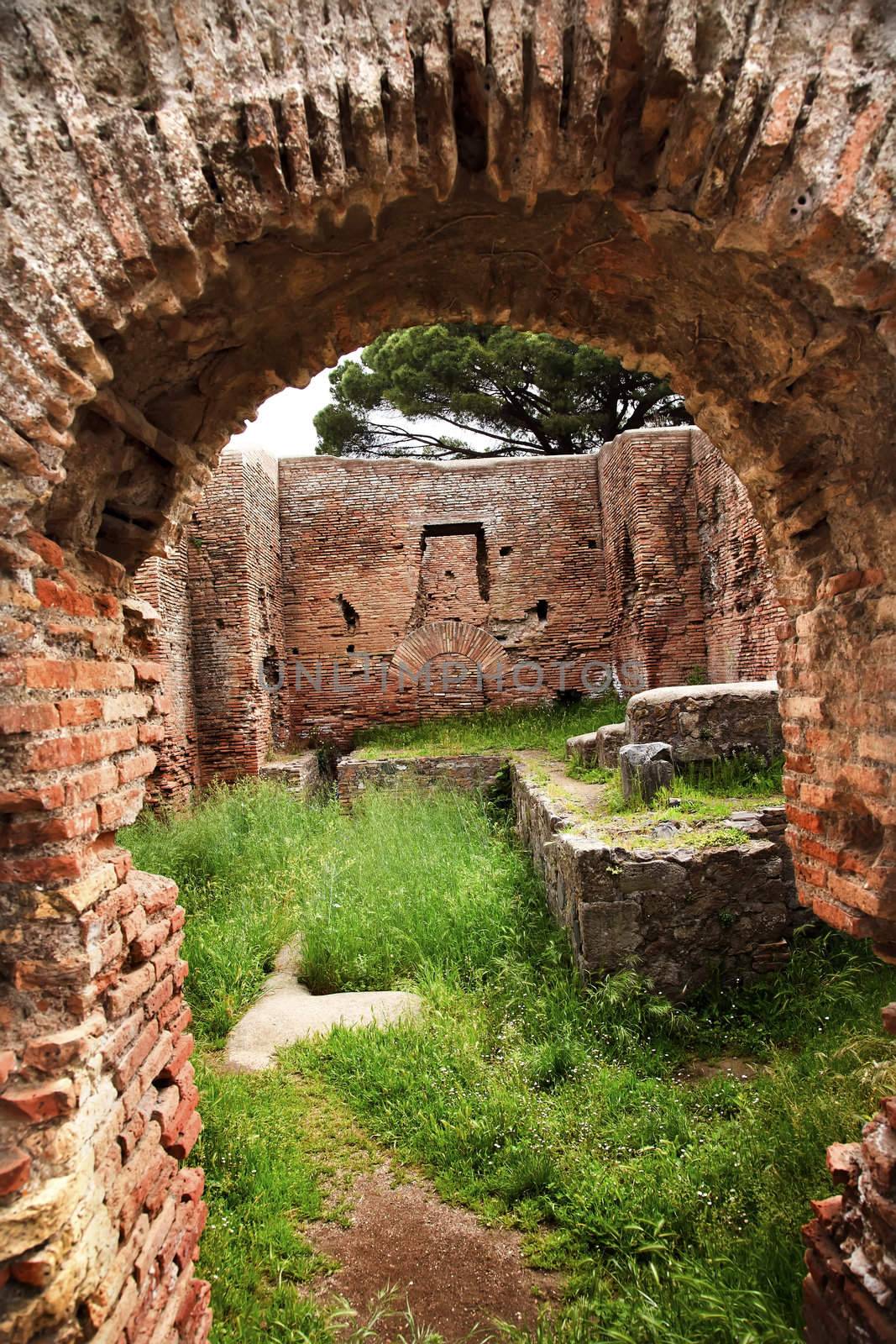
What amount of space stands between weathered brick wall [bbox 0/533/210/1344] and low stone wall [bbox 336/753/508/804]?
6.81m

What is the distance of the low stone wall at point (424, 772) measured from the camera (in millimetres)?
8859

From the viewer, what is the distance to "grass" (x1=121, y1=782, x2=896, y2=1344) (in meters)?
2.34

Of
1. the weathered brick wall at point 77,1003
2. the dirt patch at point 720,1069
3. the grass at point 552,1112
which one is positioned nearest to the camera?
the weathered brick wall at point 77,1003

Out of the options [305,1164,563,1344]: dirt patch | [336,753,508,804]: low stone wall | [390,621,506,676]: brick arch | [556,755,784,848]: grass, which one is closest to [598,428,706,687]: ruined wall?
[390,621,506,676]: brick arch

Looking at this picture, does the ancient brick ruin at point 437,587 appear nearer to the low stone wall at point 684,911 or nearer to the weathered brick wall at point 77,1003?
the low stone wall at point 684,911

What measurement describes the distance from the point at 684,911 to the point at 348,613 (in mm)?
8234

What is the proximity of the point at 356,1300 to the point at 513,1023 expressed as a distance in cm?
148

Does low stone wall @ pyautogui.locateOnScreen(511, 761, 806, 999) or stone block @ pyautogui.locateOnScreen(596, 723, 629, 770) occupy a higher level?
stone block @ pyautogui.locateOnScreen(596, 723, 629, 770)

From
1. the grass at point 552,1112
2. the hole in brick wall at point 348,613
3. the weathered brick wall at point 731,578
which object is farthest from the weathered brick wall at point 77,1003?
the hole in brick wall at point 348,613

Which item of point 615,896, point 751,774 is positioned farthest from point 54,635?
point 751,774

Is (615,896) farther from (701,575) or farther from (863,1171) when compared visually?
(701,575)

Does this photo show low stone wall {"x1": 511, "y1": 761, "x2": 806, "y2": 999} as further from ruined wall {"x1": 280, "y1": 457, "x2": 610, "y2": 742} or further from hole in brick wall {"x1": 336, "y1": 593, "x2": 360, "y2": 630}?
hole in brick wall {"x1": 336, "y1": 593, "x2": 360, "y2": 630}

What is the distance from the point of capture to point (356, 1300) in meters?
2.42

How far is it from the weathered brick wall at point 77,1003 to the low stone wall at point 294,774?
7301mm
